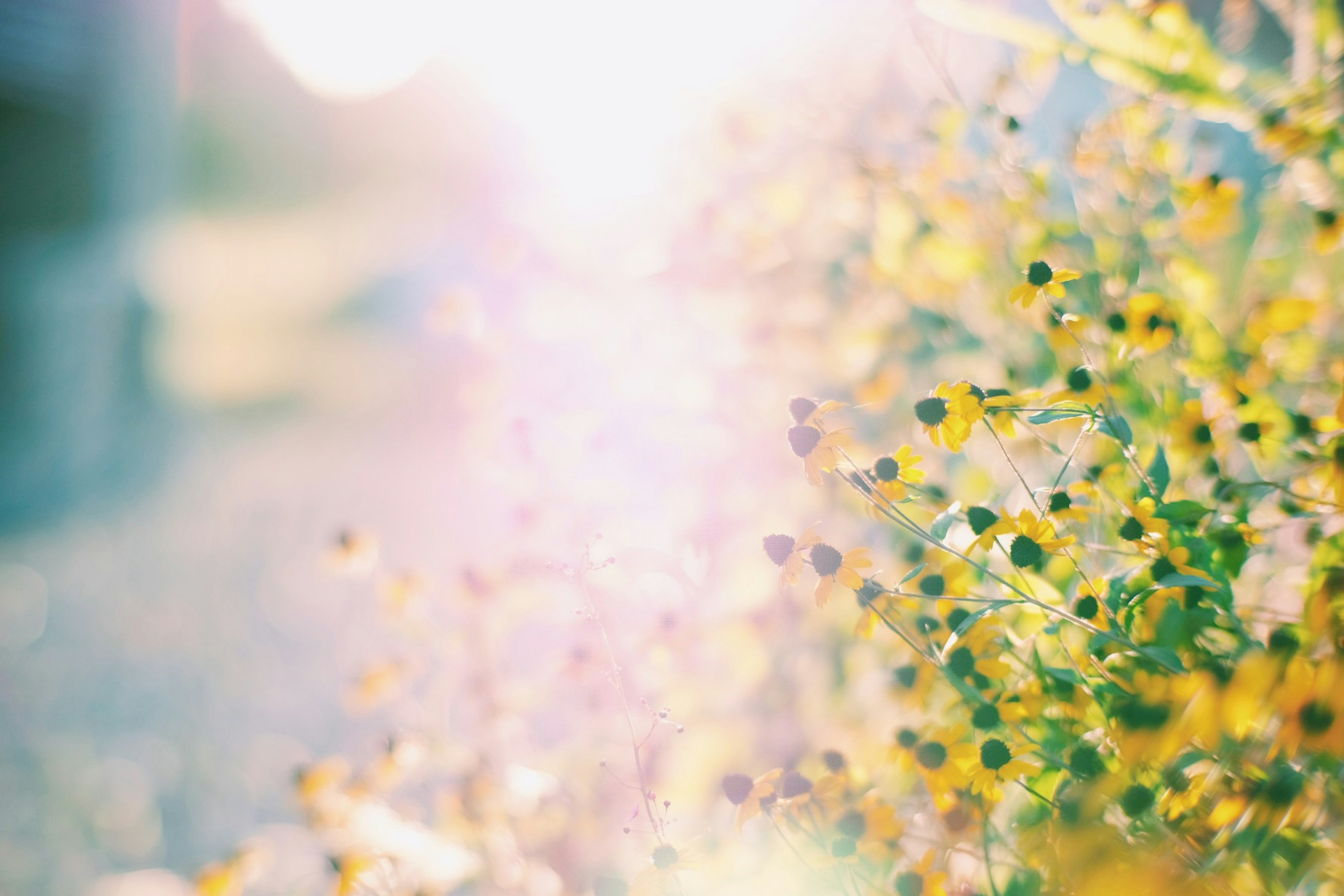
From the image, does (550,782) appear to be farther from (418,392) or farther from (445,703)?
(418,392)

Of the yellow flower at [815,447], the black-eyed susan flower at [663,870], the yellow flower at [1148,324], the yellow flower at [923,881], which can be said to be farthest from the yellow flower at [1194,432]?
the black-eyed susan flower at [663,870]

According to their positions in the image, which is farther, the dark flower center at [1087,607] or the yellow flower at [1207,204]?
the yellow flower at [1207,204]

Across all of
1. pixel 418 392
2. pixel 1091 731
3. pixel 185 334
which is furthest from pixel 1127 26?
pixel 185 334

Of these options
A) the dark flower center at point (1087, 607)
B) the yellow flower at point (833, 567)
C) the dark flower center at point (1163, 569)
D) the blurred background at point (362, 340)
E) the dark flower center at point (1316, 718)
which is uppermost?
the dark flower center at point (1316, 718)

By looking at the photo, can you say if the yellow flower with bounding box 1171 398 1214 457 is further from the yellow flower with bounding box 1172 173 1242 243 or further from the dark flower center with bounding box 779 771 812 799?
the dark flower center with bounding box 779 771 812 799

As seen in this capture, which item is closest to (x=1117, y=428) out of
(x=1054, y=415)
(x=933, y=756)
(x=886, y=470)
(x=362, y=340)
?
(x=1054, y=415)

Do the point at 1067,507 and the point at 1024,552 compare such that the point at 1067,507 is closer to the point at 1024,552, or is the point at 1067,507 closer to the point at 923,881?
the point at 1024,552

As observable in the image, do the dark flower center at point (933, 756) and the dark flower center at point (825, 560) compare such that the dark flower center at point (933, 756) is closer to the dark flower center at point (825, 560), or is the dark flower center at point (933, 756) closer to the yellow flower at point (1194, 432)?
the dark flower center at point (825, 560)
